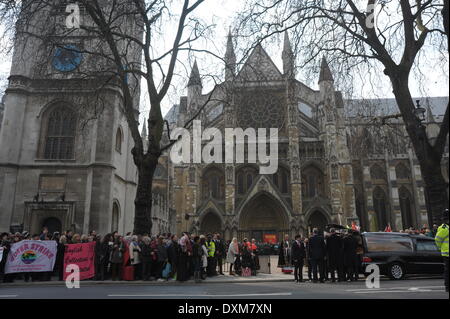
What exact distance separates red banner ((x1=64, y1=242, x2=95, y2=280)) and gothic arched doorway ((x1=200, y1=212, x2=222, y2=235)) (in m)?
22.4

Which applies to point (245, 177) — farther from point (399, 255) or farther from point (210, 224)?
point (399, 255)

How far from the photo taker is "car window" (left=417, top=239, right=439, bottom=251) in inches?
488

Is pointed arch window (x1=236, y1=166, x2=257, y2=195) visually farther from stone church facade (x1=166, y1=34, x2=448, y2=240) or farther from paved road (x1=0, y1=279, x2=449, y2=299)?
paved road (x1=0, y1=279, x2=449, y2=299)

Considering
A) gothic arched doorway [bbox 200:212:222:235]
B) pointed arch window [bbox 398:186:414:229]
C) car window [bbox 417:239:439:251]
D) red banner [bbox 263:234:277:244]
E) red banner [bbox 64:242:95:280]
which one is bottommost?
red banner [bbox 64:242:95:280]

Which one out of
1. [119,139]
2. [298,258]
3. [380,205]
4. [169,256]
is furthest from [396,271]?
[380,205]

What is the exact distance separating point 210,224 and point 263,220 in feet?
17.0

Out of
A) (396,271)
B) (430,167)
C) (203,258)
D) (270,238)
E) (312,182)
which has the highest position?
(312,182)

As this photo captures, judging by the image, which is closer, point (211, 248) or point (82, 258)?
point (82, 258)

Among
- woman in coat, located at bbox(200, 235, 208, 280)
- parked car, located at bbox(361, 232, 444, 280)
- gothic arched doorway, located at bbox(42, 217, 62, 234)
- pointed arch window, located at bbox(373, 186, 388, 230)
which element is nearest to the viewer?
parked car, located at bbox(361, 232, 444, 280)

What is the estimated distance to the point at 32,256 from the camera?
11859mm

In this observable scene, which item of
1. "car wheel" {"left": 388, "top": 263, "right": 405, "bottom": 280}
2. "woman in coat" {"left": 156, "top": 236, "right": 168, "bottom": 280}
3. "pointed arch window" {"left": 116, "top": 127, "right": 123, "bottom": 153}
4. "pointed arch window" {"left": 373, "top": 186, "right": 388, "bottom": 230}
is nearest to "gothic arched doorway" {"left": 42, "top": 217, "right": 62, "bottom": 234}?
"pointed arch window" {"left": 116, "top": 127, "right": 123, "bottom": 153}

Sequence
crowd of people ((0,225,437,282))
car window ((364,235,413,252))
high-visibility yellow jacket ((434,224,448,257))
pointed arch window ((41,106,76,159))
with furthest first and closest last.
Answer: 1. pointed arch window ((41,106,76,159))
2. car window ((364,235,413,252))
3. crowd of people ((0,225,437,282))
4. high-visibility yellow jacket ((434,224,448,257))

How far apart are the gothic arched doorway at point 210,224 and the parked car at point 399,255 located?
A: 74.3 ft
